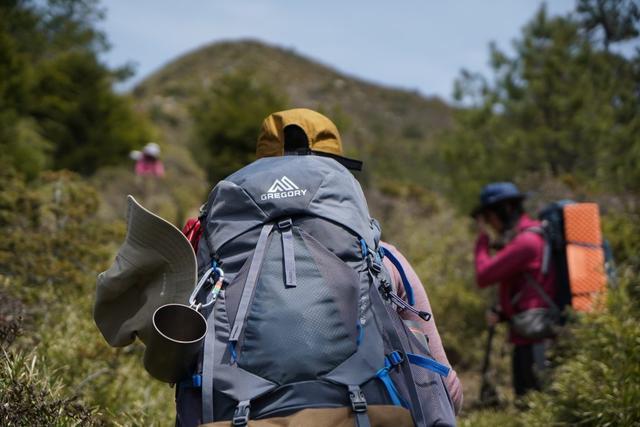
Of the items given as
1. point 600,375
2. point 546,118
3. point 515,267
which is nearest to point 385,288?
point 600,375

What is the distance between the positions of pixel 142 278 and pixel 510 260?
3.12 metres

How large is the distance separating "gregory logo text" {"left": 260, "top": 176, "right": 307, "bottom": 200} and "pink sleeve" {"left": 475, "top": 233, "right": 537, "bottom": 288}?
282cm

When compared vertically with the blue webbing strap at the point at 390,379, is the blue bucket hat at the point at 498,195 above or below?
above

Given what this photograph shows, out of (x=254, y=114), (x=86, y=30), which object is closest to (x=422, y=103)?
(x=86, y=30)

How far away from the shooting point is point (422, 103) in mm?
69188

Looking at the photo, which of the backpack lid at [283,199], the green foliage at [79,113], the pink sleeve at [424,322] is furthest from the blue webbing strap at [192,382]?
the green foliage at [79,113]

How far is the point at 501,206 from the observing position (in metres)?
5.02

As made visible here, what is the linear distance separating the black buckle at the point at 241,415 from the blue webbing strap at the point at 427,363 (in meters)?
0.53

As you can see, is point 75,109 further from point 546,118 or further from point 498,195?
point 498,195

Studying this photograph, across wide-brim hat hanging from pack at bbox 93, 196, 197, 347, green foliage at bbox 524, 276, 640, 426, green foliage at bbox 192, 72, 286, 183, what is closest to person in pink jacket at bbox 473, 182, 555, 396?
green foliage at bbox 524, 276, 640, 426

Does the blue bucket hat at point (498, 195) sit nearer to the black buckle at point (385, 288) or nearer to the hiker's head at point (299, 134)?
the hiker's head at point (299, 134)

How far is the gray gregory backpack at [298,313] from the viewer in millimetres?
1960

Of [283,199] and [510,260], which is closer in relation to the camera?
[283,199]

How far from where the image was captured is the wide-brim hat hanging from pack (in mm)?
2078
